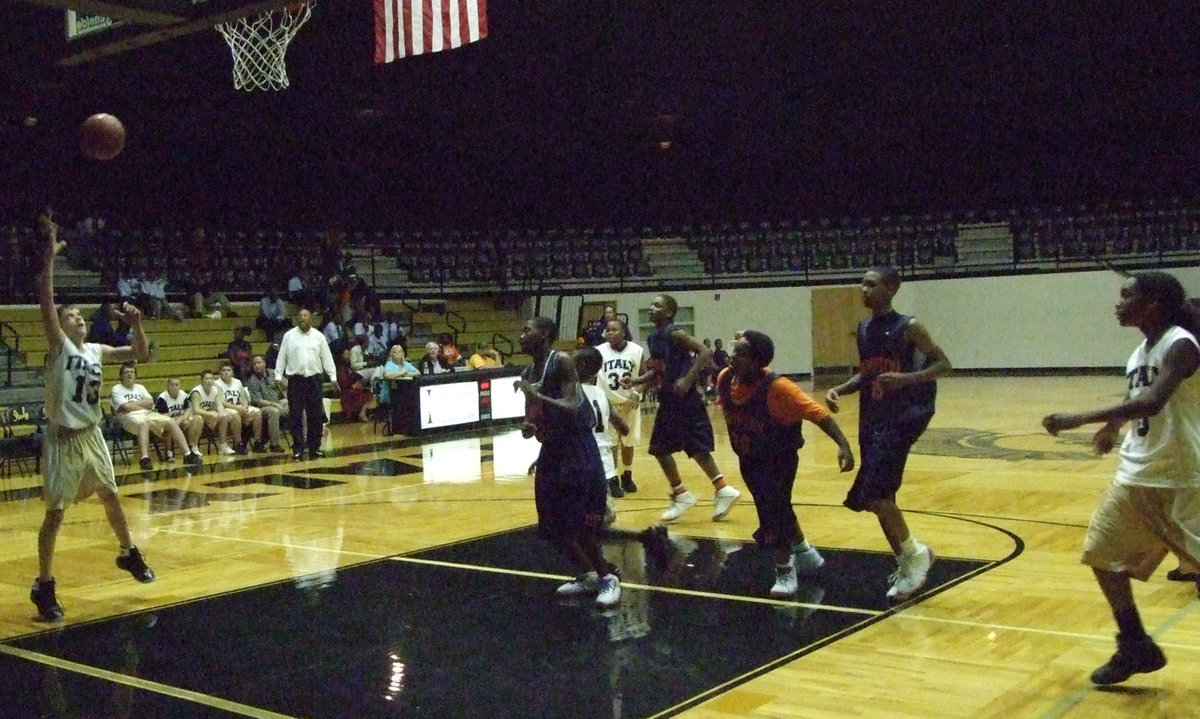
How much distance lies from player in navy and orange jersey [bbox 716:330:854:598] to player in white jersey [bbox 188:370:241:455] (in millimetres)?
9526

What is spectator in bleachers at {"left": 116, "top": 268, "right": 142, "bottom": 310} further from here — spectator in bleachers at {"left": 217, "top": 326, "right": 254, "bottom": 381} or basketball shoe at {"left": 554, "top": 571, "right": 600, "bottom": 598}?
basketball shoe at {"left": 554, "top": 571, "right": 600, "bottom": 598}

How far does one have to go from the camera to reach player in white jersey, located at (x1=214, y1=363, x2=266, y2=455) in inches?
569

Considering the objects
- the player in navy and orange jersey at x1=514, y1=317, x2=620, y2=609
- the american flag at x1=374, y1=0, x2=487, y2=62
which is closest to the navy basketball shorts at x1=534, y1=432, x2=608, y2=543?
the player in navy and orange jersey at x1=514, y1=317, x2=620, y2=609

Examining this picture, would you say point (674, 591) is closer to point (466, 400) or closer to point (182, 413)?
point (182, 413)

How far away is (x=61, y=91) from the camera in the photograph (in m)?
19.5

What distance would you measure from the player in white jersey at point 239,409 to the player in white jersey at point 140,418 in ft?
2.89

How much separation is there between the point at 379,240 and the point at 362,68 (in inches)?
214

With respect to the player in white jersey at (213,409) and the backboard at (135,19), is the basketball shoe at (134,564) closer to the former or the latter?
the backboard at (135,19)

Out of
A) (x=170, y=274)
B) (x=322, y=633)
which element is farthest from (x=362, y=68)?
(x=322, y=633)

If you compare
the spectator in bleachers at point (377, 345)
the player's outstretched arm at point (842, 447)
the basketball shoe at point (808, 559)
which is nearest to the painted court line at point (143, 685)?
the player's outstretched arm at point (842, 447)

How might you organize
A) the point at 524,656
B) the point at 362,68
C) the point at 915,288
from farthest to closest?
the point at 915,288, the point at 362,68, the point at 524,656

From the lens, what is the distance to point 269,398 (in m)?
15.3

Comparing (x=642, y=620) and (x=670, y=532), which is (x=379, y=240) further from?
(x=642, y=620)

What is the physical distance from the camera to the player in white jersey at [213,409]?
1410 cm
